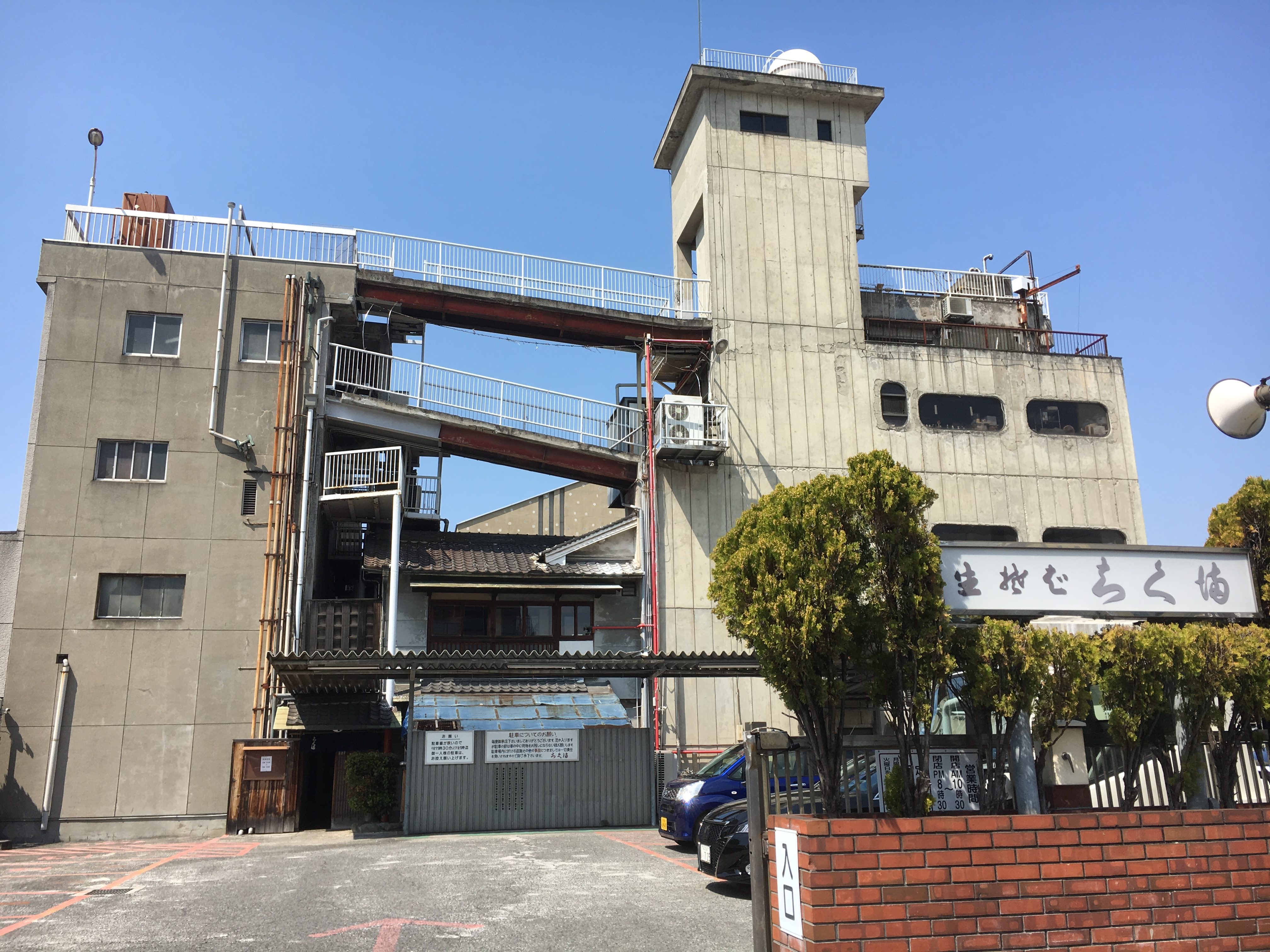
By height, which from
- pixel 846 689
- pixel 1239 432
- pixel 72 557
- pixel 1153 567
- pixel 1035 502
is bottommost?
pixel 846 689

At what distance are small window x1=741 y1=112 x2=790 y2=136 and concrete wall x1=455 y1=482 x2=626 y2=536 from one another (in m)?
12.6

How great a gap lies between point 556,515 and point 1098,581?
26.2 m

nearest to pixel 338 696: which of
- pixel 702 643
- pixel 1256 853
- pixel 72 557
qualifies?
pixel 72 557

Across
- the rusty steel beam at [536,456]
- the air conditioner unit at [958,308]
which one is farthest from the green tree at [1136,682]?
the air conditioner unit at [958,308]

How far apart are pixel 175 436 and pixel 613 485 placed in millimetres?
10714

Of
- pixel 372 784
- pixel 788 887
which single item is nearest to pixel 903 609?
pixel 788 887

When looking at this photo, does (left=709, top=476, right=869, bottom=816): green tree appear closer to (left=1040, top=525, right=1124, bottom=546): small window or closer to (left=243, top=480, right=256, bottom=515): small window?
(left=243, top=480, right=256, bottom=515): small window

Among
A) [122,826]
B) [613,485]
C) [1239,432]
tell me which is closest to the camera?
[1239,432]

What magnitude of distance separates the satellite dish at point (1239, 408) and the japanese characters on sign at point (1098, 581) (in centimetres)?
186

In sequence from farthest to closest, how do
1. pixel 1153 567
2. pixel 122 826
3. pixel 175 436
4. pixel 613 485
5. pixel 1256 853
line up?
pixel 613 485 → pixel 175 436 → pixel 122 826 → pixel 1153 567 → pixel 1256 853

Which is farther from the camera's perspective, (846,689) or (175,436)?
(175,436)

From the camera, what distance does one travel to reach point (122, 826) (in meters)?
20.5

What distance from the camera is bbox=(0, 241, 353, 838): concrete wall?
20.7 metres

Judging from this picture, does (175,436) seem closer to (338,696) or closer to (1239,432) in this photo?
(338,696)
